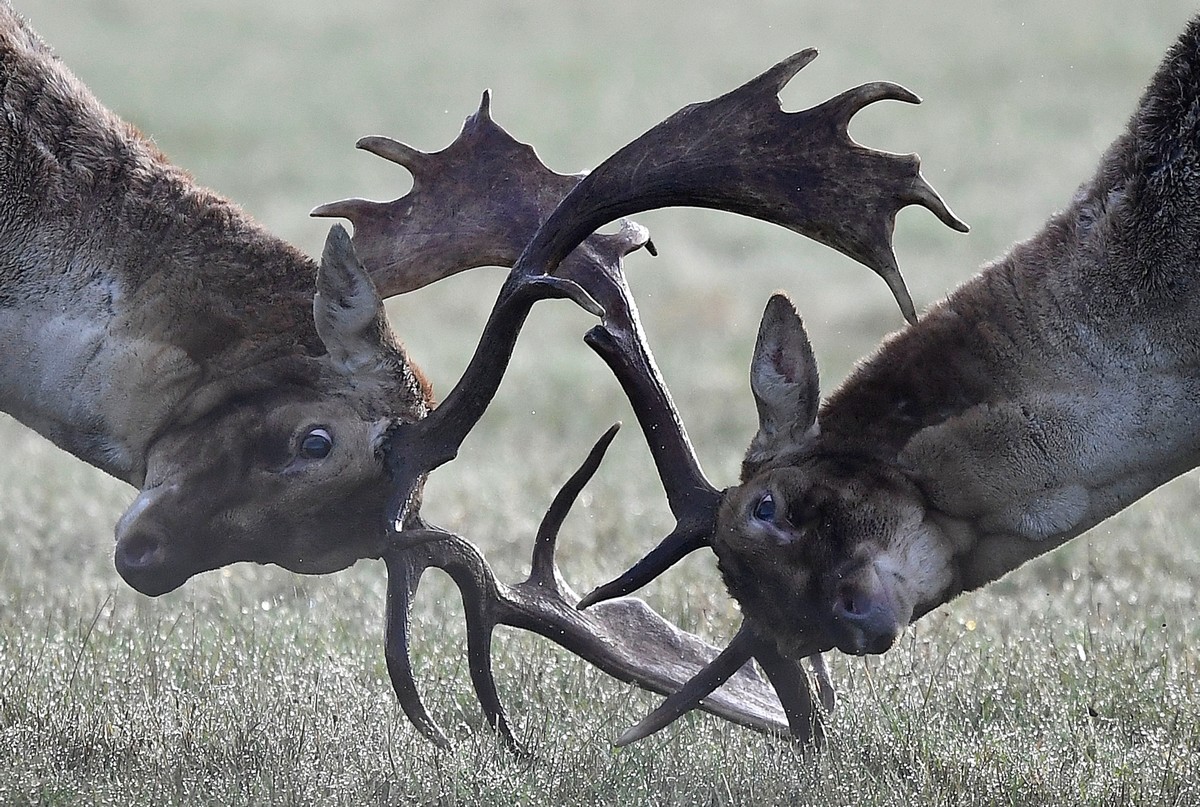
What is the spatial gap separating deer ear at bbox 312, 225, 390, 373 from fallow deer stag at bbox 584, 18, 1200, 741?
3.18 ft

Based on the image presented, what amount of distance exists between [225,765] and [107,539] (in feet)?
10.9

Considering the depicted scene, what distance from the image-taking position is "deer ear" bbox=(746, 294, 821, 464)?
5.45m

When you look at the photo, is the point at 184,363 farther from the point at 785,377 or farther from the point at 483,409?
the point at 785,377

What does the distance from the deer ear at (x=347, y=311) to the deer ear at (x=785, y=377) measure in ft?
3.59

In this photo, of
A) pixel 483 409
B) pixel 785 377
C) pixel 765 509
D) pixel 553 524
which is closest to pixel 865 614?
pixel 765 509

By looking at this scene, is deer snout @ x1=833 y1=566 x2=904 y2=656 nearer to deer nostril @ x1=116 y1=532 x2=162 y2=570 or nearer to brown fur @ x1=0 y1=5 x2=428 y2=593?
brown fur @ x1=0 y1=5 x2=428 y2=593

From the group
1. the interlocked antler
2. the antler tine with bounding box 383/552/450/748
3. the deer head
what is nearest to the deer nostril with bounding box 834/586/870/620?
the interlocked antler

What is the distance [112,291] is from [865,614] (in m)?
2.37

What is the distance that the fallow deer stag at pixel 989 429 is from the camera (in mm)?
5234

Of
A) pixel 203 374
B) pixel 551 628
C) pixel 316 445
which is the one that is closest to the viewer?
pixel 316 445

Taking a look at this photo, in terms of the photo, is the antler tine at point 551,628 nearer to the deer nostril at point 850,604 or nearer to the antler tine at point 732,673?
the antler tine at point 732,673

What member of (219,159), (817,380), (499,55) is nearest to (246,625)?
(817,380)

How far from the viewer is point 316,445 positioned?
5.43m

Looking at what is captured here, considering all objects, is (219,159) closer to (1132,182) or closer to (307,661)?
(307,661)
